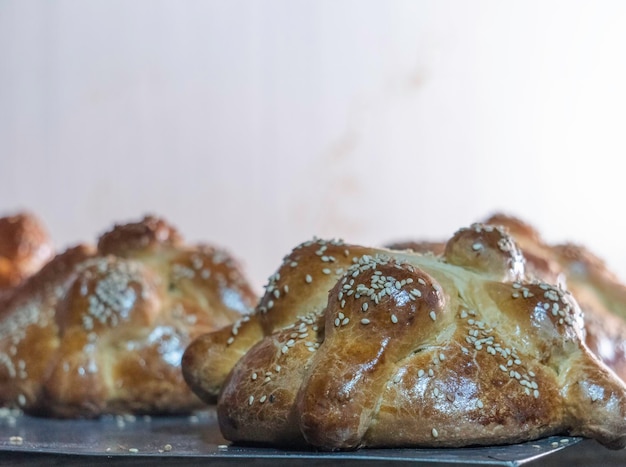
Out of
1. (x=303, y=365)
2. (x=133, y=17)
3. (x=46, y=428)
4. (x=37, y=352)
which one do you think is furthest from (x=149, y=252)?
(x=133, y=17)

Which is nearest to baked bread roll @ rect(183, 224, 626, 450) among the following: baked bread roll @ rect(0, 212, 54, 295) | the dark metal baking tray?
the dark metal baking tray

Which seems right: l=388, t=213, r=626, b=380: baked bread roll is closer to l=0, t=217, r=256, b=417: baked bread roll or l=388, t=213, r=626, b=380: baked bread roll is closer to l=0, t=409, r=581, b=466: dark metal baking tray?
l=0, t=217, r=256, b=417: baked bread roll

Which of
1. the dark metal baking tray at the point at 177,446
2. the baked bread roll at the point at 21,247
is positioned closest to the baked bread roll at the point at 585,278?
the dark metal baking tray at the point at 177,446

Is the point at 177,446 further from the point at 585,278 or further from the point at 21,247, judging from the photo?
the point at 21,247

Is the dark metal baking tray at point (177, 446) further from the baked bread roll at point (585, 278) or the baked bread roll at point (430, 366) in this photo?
the baked bread roll at point (585, 278)

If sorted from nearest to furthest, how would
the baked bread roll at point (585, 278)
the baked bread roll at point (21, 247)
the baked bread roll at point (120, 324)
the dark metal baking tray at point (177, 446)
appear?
the dark metal baking tray at point (177, 446) < the baked bread roll at point (585, 278) < the baked bread roll at point (120, 324) < the baked bread roll at point (21, 247)

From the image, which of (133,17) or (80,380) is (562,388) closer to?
(80,380)

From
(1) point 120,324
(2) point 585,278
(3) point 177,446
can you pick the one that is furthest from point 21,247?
(2) point 585,278

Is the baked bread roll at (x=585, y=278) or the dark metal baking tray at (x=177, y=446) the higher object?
the baked bread roll at (x=585, y=278)
